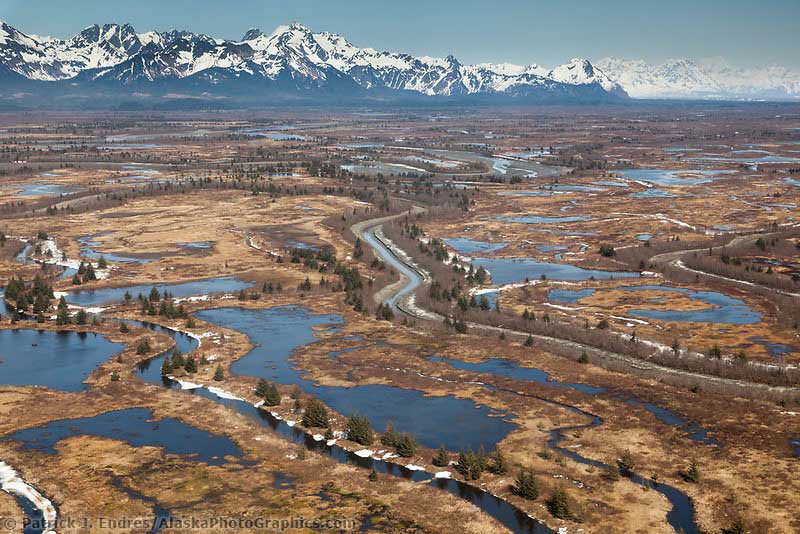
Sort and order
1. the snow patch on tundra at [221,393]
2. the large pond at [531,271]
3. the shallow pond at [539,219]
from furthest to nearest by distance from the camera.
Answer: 1. the shallow pond at [539,219]
2. the large pond at [531,271]
3. the snow patch on tundra at [221,393]

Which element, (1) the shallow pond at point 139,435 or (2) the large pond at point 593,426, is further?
(1) the shallow pond at point 139,435

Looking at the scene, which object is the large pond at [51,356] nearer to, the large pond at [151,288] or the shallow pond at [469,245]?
the large pond at [151,288]

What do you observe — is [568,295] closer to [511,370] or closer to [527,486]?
[511,370]

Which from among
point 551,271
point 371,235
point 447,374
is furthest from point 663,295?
point 371,235

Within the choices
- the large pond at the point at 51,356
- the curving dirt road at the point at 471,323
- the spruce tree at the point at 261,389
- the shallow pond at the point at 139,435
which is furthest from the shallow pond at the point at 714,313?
the large pond at the point at 51,356

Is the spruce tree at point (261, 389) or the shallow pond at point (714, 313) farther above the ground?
the shallow pond at point (714, 313)

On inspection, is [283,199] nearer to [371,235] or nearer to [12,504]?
[371,235]

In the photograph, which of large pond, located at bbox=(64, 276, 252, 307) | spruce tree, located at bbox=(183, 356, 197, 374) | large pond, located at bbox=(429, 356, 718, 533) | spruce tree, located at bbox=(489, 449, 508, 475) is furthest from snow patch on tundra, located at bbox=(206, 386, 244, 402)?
large pond, located at bbox=(64, 276, 252, 307)

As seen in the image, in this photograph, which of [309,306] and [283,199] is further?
[283,199]
